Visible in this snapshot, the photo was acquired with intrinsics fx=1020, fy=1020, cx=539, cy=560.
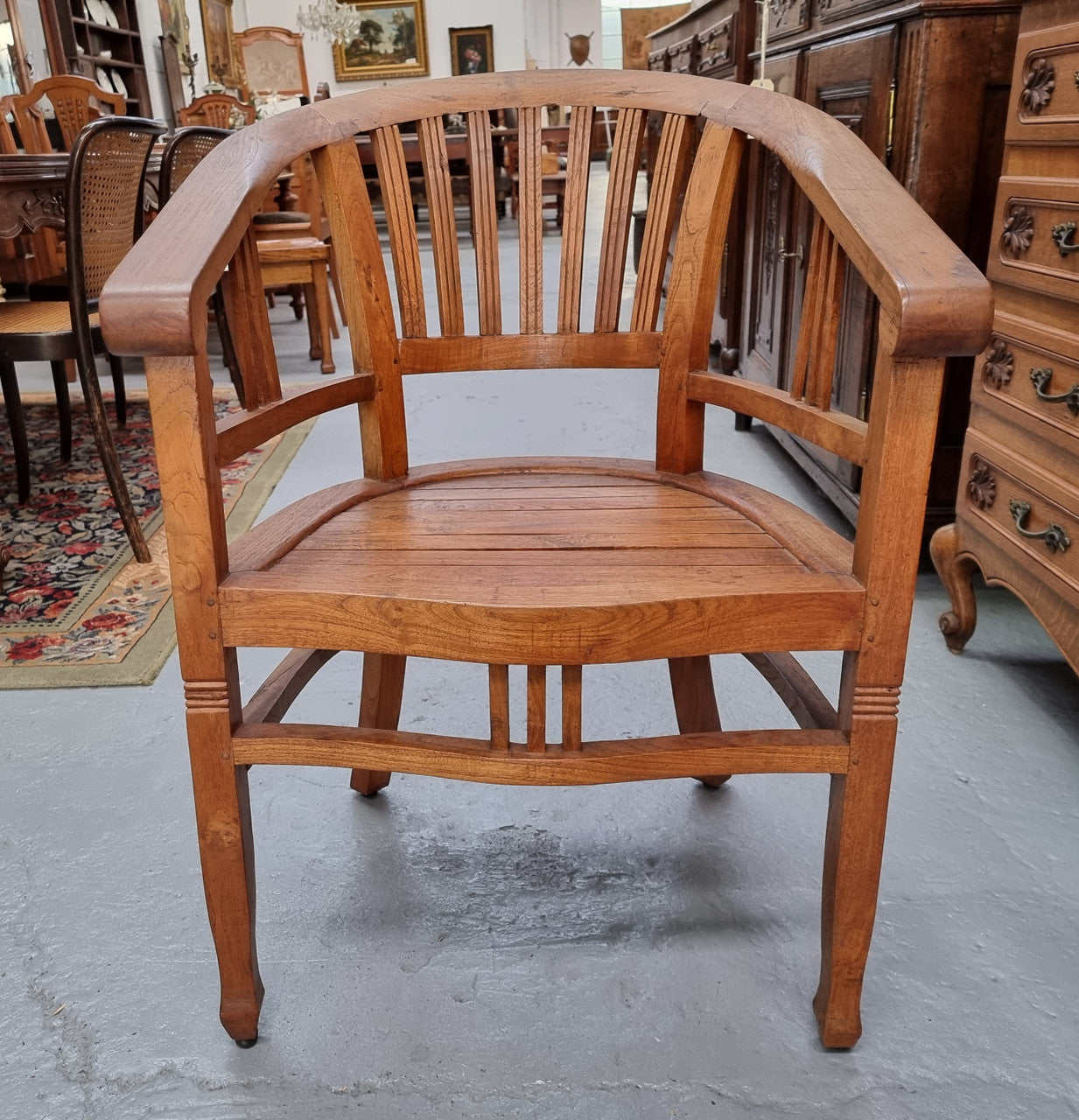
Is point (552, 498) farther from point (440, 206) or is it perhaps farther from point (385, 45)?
point (385, 45)

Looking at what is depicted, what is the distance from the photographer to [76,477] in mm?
2803

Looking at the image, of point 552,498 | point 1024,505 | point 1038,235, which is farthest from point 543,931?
point 1038,235

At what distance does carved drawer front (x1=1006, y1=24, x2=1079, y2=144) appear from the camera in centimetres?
133

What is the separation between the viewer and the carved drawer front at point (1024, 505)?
4.55ft

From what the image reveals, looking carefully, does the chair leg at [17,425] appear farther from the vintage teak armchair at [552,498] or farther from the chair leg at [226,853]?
the chair leg at [226,853]

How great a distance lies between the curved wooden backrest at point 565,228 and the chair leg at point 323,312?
8.96 feet

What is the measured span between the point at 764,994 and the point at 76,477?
2.40 metres

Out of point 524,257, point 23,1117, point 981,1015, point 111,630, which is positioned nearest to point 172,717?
point 111,630

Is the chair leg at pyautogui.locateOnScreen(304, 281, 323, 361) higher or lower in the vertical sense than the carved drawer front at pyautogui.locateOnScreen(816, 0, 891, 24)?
lower

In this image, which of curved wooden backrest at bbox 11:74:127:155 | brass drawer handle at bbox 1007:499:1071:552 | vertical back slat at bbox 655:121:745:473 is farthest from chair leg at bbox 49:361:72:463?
brass drawer handle at bbox 1007:499:1071:552

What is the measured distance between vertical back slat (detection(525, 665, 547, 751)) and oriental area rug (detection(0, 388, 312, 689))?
1.07m

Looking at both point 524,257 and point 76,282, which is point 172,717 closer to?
point 524,257

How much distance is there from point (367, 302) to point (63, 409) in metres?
2.03

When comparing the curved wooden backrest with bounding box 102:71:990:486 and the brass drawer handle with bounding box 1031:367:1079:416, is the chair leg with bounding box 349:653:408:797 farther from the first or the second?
the brass drawer handle with bounding box 1031:367:1079:416
